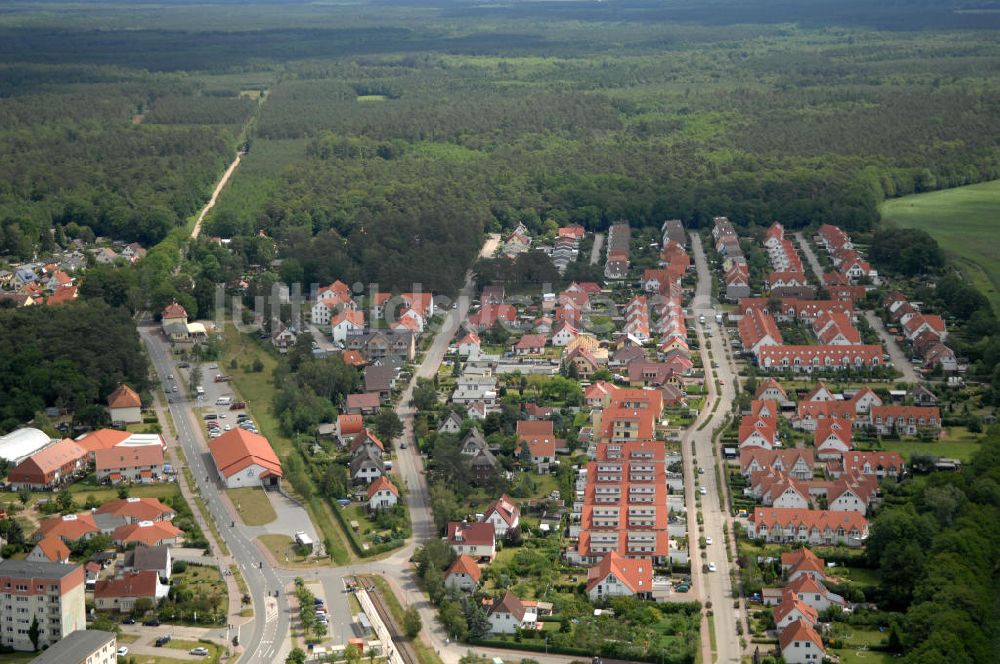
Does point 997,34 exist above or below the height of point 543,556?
below

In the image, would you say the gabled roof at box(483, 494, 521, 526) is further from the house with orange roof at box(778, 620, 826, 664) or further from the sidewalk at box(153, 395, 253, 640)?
the house with orange roof at box(778, 620, 826, 664)

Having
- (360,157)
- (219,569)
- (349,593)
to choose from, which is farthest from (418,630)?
(360,157)

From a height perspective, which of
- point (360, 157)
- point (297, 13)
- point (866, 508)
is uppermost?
point (866, 508)

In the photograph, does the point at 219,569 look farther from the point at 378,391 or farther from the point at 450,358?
the point at 450,358

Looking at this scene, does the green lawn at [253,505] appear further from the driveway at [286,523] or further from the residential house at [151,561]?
the residential house at [151,561]

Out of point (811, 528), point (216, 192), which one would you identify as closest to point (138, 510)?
point (811, 528)

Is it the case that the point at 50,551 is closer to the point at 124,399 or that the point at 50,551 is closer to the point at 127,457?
the point at 127,457

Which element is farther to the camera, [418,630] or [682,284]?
[682,284]
